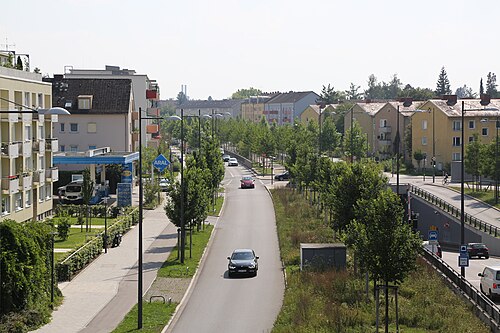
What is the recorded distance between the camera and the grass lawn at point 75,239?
1734 inches

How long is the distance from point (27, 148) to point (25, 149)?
51 centimetres

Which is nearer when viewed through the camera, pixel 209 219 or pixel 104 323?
pixel 104 323

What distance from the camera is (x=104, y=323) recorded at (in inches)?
1083

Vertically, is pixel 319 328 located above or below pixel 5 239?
below

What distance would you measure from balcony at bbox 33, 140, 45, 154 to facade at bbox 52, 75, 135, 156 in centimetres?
2512

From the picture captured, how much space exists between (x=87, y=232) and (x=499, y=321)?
30719mm

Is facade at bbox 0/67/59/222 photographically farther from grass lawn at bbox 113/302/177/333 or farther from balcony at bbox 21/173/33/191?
grass lawn at bbox 113/302/177/333

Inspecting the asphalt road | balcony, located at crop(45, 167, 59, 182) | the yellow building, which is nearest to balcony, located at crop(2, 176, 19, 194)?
balcony, located at crop(45, 167, 59, 182)

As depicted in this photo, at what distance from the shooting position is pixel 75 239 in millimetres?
46875

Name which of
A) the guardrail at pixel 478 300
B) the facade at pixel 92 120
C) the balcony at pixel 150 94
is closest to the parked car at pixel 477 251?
the guardrail at pixel 478 300

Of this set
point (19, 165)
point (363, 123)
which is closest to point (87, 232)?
point (19, 165)

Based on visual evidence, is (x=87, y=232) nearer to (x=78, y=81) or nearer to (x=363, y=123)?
(x=78, y=81)

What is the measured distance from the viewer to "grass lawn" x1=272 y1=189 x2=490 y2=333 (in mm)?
25828

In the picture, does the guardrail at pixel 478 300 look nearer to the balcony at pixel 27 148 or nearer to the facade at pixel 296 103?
the balcony at pixel 27 148
